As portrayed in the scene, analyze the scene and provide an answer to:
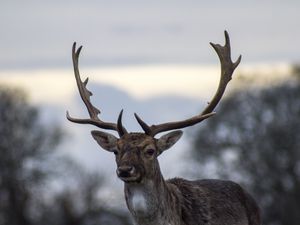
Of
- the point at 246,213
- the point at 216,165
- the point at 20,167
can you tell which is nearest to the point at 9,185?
the point at 20,167

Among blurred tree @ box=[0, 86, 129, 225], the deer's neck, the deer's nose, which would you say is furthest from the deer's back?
blurred tree @ box=[0, 86, 129, 225]

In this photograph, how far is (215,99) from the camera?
73.4 ft

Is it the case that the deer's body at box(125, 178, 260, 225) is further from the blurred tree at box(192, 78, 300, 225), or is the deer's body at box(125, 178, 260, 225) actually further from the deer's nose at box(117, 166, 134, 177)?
the blurred tree at box(192, 78, 300, 225)

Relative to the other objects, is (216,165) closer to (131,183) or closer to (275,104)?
(275,104)

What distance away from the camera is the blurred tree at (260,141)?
74750 millimetres

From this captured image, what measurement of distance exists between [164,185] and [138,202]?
0.79 m

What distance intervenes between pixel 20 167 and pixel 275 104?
622 inches

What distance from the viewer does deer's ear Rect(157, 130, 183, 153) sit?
21.0 metres

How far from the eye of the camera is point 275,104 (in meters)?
74.9

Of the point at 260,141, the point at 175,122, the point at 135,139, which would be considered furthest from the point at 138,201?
the point at 260,141

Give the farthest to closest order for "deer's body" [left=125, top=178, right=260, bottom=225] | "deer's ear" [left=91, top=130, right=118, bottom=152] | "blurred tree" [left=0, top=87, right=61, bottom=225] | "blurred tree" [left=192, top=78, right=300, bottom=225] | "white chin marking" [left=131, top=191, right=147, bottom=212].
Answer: "blurred tree" [left=0, top=87, right=61, bottom=225] < "blurred tree" [left=192, top=78, right=300, bottom=225] < "deer's ear" [left=91, top=130, right=118, bottom=152] < "deer's body" [left=125, top=178, right=260, bottom=225] < "white chin marking" [left=131, top=191, right=147, bottom=212]

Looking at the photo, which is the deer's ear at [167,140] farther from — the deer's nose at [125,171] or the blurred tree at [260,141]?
the blurred tree at [260,141]

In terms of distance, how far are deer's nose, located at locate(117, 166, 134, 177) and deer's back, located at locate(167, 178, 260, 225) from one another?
6.01 feet

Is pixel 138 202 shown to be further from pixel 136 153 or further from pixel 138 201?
pixel 136 153
